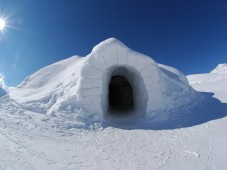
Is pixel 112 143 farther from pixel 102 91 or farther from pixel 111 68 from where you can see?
pixel 111 68

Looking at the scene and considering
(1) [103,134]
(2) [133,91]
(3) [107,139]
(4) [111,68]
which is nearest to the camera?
(3) [107,139]

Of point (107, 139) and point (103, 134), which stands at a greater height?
point (103, 134)

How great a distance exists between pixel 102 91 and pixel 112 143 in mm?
2379

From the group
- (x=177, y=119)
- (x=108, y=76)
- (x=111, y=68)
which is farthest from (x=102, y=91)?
(x=177, y=119)

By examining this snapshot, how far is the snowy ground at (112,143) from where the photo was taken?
13.0ft

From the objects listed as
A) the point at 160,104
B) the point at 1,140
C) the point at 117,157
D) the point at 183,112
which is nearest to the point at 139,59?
the point at 160,104

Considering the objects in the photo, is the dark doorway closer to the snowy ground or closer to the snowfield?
the snowfield

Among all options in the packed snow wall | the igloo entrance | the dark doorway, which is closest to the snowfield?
the packed snow wall

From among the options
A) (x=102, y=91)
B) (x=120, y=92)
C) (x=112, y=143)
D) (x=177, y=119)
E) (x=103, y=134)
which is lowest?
(x=112, y=143)

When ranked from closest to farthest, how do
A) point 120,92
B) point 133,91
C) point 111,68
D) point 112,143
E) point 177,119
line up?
point 112,143 → point 177,119 → point 111,68 → point 133,91 → point 120,92

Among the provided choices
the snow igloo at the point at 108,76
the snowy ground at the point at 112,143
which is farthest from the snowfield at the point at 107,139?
the snow igloo at the point at 108,76

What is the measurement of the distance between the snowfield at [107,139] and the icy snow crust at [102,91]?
8 centimetres

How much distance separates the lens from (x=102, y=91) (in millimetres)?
7098

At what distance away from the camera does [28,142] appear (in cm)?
482
